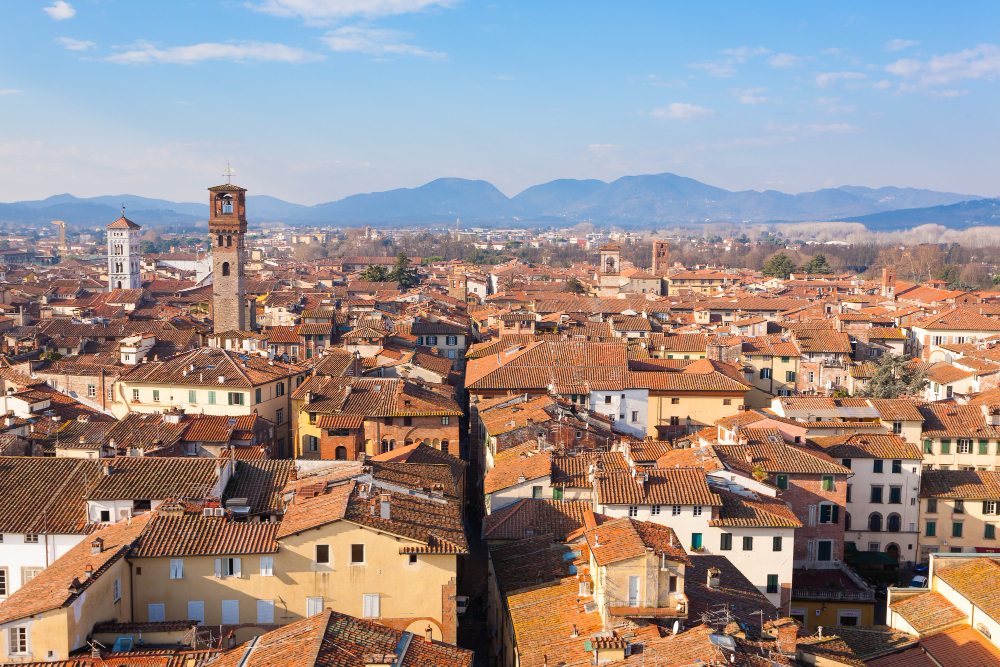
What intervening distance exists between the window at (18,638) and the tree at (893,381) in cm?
3770

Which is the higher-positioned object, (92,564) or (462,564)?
(92,564)

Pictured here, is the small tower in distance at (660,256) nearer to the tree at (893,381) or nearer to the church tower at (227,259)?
the church tower at (227,259)

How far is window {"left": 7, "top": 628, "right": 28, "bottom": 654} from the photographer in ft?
51.9

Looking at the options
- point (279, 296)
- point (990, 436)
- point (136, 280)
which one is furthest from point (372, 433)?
point (136, 280)

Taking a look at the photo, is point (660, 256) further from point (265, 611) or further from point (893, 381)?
point (265, 611)

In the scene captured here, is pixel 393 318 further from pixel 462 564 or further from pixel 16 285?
pixel 16 285

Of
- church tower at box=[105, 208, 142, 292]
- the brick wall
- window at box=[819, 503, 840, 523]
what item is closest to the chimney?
the brick wall

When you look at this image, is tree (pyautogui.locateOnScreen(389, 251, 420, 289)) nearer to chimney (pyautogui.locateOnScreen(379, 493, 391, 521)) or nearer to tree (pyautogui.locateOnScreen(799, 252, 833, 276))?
tree (pyautogui.locateOnScreen(799, 252, 833, 276))

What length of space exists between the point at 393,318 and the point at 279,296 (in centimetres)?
1880

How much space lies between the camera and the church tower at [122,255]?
10588 centimetres

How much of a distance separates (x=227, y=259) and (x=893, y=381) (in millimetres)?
40163

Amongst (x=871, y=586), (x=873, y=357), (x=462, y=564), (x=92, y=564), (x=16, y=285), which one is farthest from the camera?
(x=16, y=285)

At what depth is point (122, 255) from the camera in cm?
10644

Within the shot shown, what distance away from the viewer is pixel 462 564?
Answer: 82.7 feet
